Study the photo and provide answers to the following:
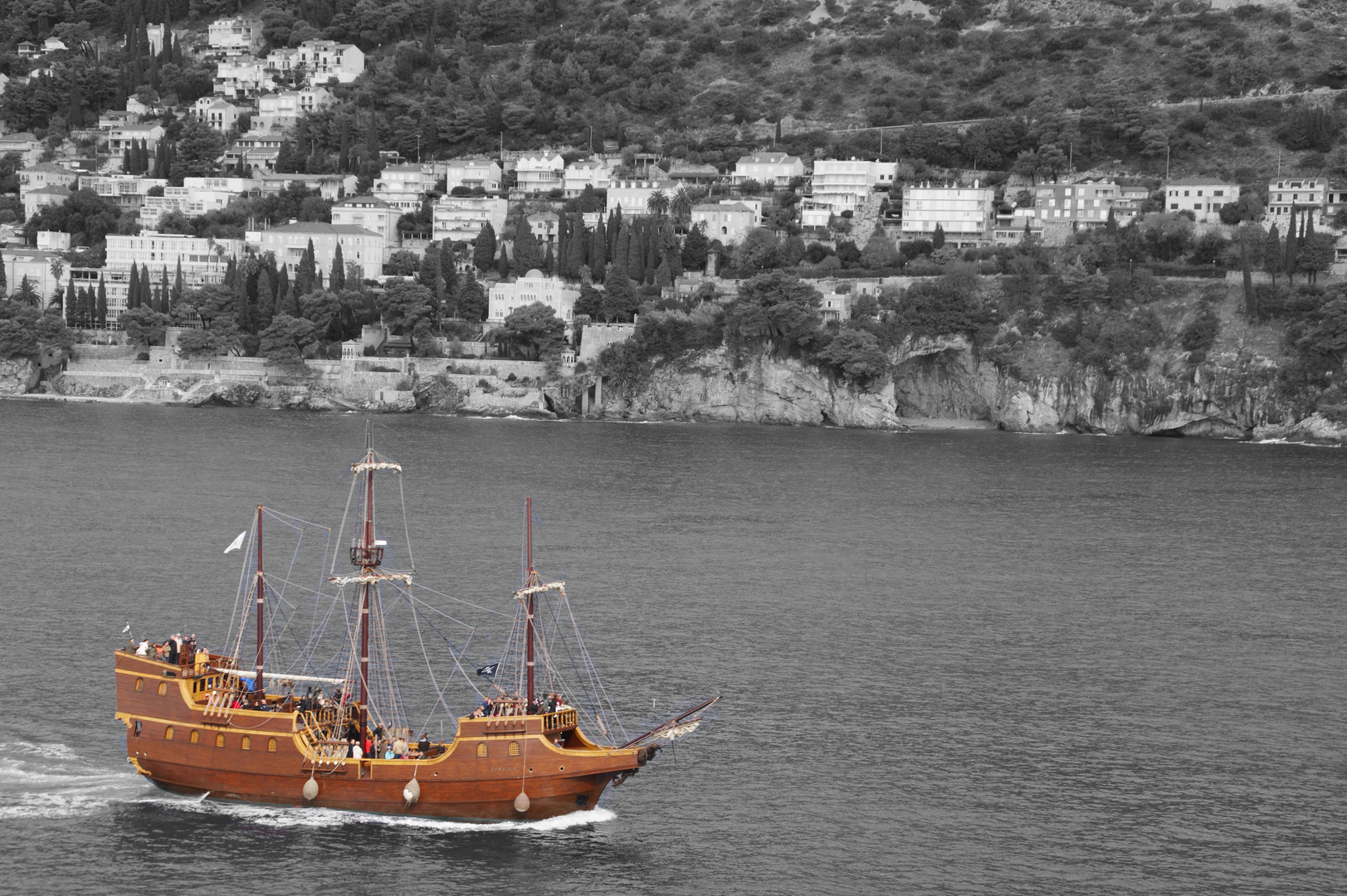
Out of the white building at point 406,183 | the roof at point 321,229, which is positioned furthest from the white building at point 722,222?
the white building at point 406,183

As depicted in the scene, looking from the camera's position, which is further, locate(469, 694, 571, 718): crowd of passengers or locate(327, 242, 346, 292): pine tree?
locate(327, 242, 346, 292): pine tree

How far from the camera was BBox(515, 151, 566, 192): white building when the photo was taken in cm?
12375

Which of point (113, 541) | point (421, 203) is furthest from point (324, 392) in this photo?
point (113, 541)

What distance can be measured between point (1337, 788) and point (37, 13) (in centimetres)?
15838

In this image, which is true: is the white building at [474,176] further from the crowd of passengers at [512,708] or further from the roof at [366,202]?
the crowd of passengers at [512,708]

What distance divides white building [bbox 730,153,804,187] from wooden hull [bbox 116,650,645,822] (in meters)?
93.0

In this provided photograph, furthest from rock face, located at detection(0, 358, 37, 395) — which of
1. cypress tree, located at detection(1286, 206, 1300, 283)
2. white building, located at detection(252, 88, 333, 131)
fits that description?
cypress tree, located at detection(1286, 206, 1300, 283)

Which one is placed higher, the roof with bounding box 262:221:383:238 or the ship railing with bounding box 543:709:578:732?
the roof with bounding box 262:221:383:238

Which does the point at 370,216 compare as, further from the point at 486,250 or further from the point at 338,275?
the point at 338,275

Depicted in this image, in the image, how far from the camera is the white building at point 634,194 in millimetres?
116188

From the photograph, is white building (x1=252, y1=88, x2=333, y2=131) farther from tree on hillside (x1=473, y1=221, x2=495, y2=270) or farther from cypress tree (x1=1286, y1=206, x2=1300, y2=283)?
cypress tree (x1=1286, y1=206, x2=1300, y2=283)

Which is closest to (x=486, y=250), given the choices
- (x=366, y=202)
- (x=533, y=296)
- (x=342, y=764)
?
(x=533, y=296)

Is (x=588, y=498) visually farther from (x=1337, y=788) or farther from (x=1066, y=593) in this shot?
(x=1337, y=788)

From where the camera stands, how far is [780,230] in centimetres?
11200
